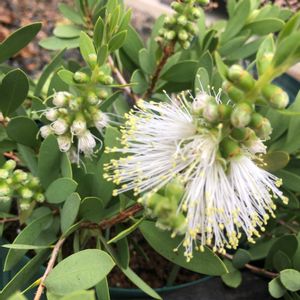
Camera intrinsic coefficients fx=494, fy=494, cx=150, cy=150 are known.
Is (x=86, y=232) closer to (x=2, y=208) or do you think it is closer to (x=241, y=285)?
(x=2, y=208)

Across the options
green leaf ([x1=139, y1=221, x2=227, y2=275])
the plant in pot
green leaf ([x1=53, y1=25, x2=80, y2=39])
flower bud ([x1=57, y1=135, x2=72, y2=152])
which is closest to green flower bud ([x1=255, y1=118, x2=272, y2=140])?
the plant in pot

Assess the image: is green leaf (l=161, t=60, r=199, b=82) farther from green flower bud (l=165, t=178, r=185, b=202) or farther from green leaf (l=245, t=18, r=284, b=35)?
green flower bud (l=165, t=178, r=185, b=202)

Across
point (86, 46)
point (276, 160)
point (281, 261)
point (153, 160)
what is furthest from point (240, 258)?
point (86, 46)

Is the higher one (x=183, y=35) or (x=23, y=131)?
(x=183, y=35)

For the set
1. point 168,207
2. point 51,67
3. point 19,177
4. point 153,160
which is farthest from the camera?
point 51,67

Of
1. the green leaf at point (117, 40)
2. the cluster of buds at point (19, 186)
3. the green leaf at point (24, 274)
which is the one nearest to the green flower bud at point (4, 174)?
the cluster of buds at point (19, 186)

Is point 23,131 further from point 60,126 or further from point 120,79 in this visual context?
point 120,79
